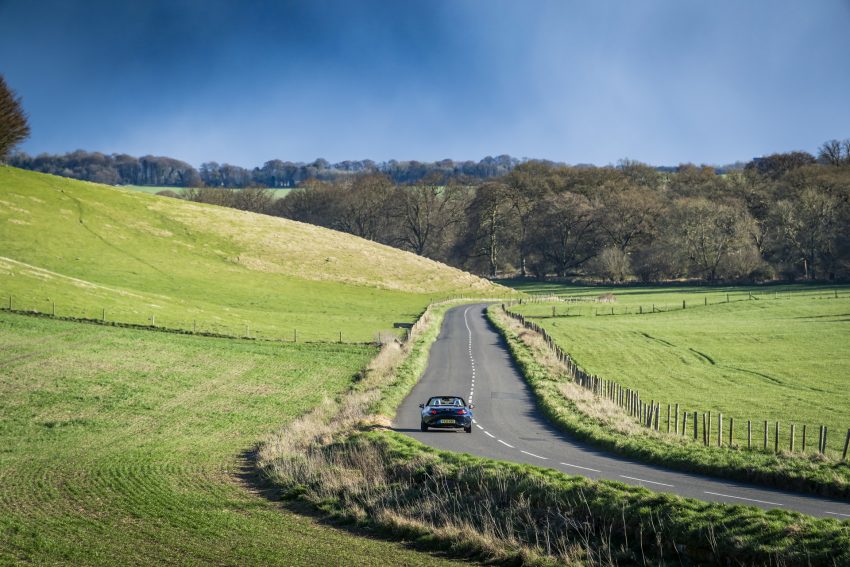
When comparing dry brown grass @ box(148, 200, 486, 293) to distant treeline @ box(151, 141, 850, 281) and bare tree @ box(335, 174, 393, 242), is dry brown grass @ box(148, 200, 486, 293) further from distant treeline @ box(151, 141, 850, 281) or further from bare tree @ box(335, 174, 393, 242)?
bare tree @ box(335, 174, 393, 242)

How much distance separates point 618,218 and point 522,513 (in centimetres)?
11866

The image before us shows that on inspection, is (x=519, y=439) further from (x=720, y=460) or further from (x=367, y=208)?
(x=367, y=208)

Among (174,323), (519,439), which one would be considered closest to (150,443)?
(519,439)

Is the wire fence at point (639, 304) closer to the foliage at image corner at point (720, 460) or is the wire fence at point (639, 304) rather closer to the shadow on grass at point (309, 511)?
the foliage at image corner at point (720, 460)

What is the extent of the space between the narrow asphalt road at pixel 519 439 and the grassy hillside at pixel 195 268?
18.4 meters

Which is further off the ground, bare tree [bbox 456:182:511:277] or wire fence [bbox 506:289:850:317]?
bare tree [bbox 456:182:511:277]

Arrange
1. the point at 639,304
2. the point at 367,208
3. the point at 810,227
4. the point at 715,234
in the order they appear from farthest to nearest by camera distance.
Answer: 1. the point at 367,208
2. the point at 715,234
3. the point at 810,227
4. the point at 639,304

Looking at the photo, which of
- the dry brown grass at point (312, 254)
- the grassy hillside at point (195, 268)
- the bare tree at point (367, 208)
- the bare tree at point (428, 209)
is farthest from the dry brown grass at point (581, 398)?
the bare tree at point (367, 208)

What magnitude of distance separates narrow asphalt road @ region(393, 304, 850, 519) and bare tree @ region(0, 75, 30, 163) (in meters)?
71.2

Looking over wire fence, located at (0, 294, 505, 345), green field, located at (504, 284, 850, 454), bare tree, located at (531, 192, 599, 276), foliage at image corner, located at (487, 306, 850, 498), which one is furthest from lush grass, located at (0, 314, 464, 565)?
bare tree, located at (531, 192, 599, 276)

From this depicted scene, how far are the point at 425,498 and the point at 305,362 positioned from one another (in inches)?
1305

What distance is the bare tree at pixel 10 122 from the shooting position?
99.4m

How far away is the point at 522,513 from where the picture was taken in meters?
18.4

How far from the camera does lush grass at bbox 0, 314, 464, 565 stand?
16.9 m
